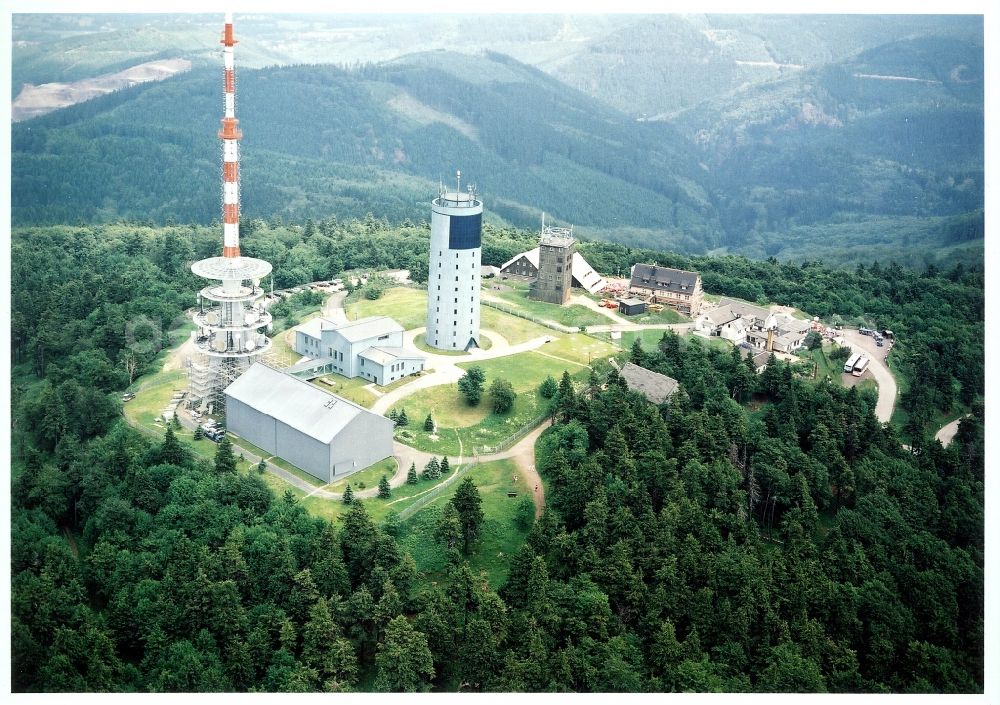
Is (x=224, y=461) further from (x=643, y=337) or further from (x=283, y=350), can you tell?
(x=643, y=337)

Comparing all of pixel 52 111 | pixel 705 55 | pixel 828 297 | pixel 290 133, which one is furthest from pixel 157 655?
pixel 705 55

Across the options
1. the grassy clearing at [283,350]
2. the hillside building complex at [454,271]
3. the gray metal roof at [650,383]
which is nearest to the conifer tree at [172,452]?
the grassy clearing at [283,350]

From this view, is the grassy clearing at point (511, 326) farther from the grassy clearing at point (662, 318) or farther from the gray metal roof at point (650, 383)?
the gray metal roof at point (650, 383)

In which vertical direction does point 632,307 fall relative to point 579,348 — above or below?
above

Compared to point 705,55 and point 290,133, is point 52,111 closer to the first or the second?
point 290,133

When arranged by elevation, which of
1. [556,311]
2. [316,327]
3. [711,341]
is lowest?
[711,341]

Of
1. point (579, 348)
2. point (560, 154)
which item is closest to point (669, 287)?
point (579, 348)

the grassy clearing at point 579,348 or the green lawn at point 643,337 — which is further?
the green lawn at point 643,337

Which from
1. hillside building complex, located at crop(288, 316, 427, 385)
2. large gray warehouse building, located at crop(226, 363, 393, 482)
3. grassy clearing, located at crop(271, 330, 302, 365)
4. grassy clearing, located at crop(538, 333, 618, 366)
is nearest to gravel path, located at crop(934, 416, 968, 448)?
grassy clearing, located at crop(538, 333, 618, 366)
